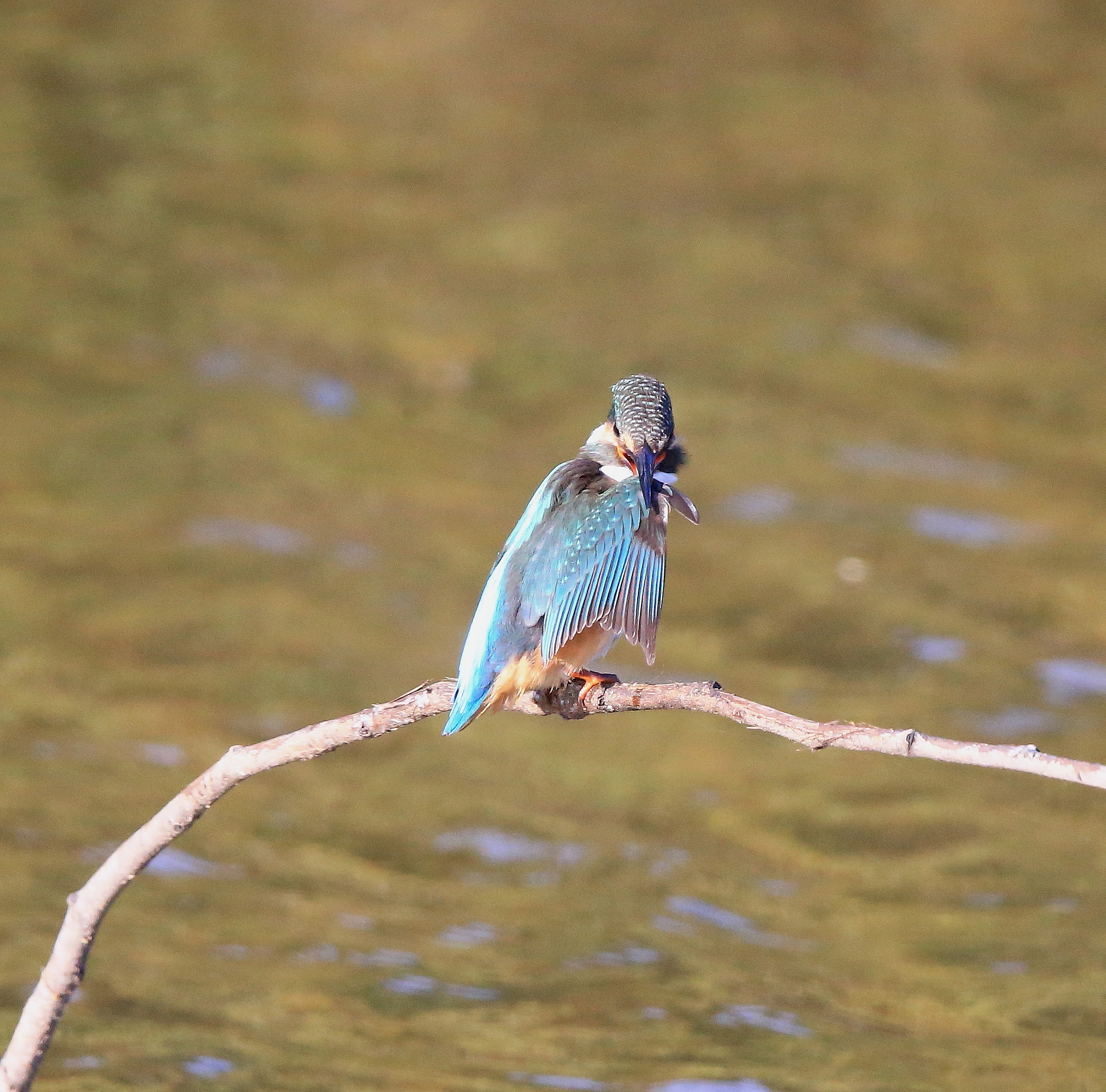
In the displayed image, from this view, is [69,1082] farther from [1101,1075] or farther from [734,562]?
[734,562]

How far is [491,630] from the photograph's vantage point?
2.99 metres

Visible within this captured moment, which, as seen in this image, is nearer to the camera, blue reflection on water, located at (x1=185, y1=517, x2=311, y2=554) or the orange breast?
the orange breast

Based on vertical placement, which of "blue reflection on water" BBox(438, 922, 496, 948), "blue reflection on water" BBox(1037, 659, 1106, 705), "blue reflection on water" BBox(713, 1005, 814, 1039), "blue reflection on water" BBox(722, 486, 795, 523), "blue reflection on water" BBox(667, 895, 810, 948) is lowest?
"blue reflection on water" BBox(713, 1005, 814, 1039)

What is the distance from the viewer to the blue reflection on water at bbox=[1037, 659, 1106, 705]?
593cm

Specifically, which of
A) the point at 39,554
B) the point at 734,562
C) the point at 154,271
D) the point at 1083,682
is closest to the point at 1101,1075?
the point at 1083,682

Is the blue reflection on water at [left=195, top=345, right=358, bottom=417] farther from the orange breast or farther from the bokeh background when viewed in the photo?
the orange breast

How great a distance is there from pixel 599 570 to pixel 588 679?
209mm

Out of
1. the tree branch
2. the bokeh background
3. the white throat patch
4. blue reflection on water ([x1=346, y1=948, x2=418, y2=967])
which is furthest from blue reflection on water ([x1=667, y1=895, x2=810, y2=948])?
the tree branch

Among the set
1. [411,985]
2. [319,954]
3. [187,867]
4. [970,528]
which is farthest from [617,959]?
[970,528]

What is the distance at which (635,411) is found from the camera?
313 cm

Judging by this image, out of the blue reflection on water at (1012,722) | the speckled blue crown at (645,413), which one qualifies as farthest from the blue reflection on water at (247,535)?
the speckled blue crown at (645,413)

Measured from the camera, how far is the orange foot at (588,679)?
9.86 ft

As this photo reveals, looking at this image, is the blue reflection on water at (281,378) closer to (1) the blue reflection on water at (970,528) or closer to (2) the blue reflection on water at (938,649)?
(1) the blue reflection on water at (970,528)

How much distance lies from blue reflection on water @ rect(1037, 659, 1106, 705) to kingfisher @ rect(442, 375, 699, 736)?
10.3 ft
